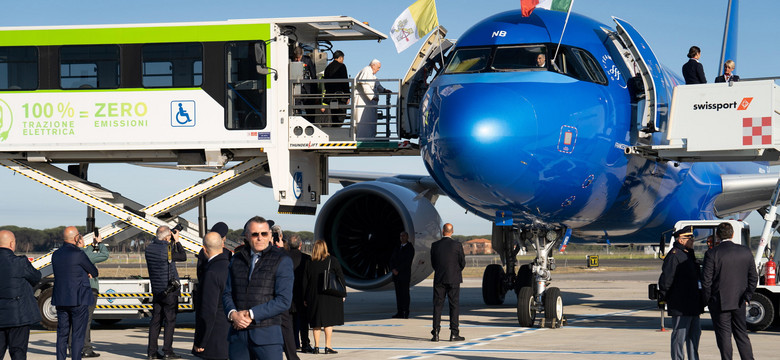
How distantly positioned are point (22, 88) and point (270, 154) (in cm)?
389

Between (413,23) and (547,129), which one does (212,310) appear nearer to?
(547,129)

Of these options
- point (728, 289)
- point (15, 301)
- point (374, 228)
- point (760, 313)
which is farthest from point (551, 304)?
point (15, 301)

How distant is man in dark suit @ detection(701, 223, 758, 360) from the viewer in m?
8.91

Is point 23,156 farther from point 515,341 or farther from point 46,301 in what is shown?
point 515,341

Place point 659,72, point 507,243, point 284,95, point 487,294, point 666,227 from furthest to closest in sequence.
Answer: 1. point 487,294
2. point 507,243
3. point 666,227
4. point 284,95
5. point 659,72

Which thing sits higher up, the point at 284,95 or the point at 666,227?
the point at 284,95

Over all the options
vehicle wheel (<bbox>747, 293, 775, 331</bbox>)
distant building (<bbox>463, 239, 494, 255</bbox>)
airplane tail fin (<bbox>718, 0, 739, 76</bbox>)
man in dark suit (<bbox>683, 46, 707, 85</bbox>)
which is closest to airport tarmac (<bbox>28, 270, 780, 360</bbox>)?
vehicle wheel (<bbox>747, 293, 775, 331</bbox>)

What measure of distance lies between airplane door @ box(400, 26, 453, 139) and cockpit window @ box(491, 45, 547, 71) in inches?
80.8

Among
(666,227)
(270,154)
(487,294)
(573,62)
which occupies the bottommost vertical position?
(487,294)

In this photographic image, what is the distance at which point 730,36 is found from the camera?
2212cm

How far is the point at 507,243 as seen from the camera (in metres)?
17.4

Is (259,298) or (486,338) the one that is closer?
(259,298)

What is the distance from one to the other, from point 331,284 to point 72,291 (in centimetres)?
277

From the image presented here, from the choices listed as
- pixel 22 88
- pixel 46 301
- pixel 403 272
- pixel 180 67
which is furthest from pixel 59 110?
pixel 403 272
